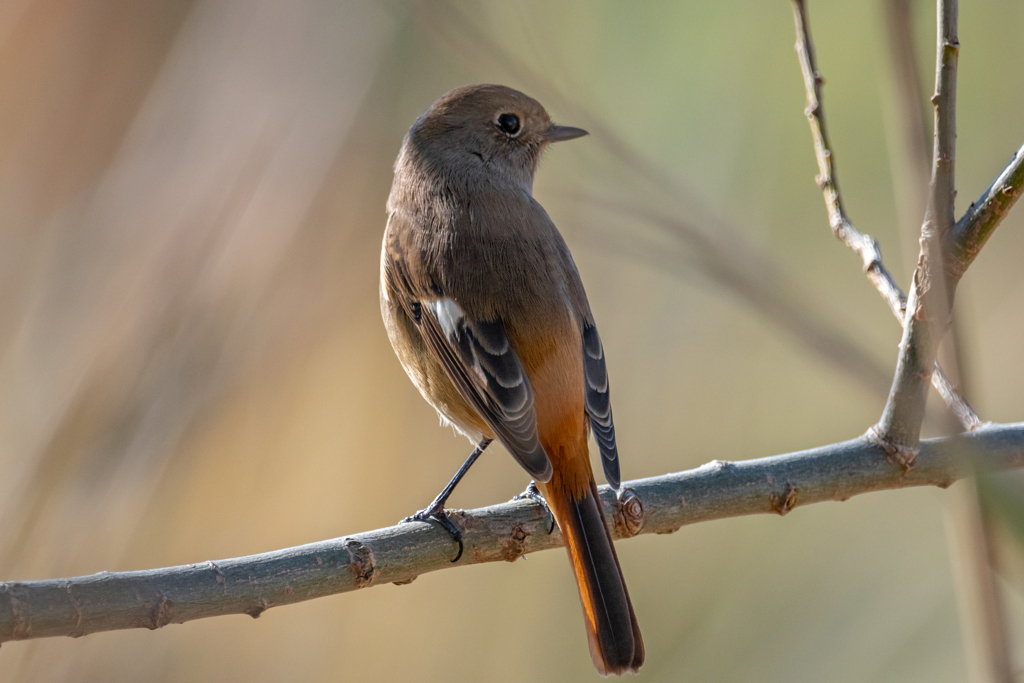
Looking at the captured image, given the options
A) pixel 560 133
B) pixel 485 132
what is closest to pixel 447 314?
pixel 485 132

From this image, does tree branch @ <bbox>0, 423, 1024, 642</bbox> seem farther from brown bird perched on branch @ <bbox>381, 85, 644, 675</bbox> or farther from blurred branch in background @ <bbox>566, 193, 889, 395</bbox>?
blurred branch in background @ <bbox>566, 193, 889, 395</bbox>

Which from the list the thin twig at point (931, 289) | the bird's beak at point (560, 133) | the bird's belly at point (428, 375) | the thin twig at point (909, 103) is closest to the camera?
the thin twig at point (909, 103)

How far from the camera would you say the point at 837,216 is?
2064 millimetres

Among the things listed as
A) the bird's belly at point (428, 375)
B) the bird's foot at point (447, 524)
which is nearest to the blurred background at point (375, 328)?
the bird's belly at point (428, 375)

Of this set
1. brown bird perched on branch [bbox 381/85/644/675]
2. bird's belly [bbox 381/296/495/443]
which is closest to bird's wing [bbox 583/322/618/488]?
brown bird perched on branch [bbox 381/85/644/675]

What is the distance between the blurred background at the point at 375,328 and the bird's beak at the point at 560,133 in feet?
0.76

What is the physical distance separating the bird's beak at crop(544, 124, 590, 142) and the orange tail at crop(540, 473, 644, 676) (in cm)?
143

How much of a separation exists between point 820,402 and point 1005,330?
0.82 m

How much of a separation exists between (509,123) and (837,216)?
4.18ft

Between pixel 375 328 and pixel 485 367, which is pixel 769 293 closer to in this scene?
pixel 485 367

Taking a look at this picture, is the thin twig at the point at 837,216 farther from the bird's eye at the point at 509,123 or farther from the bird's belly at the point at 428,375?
the bird's eye at the point at 509,123

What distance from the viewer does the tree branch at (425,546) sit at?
→ 58.7 inches

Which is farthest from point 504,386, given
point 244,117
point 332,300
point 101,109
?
point 101,109

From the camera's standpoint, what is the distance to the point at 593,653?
207 centimetres
